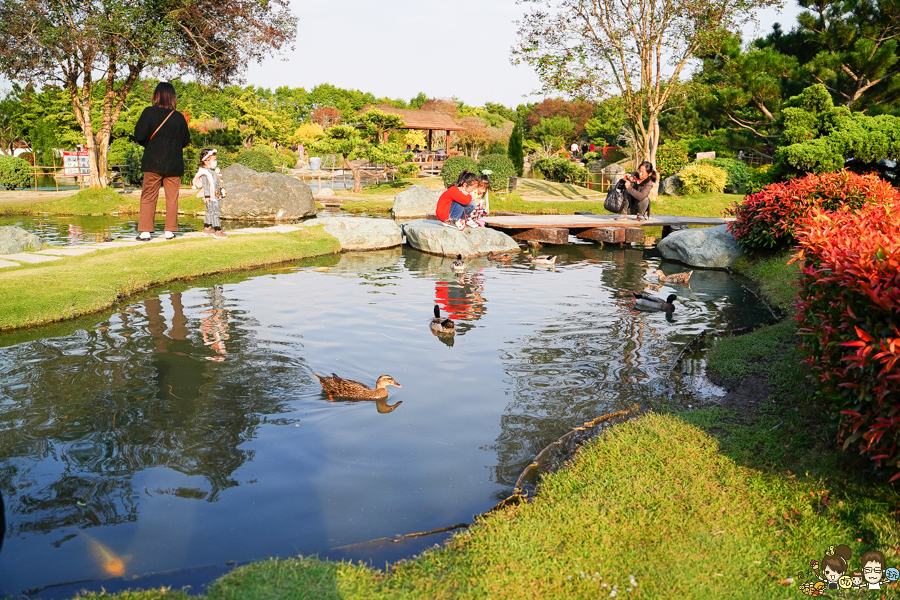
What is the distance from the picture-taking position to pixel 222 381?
6.82m

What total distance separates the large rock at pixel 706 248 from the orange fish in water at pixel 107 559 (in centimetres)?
1350

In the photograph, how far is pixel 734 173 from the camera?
2931 cm

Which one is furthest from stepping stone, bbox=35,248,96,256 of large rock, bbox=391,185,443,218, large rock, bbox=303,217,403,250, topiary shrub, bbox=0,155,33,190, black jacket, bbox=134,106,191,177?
topiary shrub, bbox=0,155,33,190

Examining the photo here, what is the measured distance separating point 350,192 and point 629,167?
15.9 m

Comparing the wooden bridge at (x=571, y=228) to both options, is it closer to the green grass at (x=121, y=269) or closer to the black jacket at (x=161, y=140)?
the green grass at (x=121, y=269)

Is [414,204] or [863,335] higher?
[414,204]

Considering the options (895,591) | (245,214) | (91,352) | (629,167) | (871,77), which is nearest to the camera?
(895,591)

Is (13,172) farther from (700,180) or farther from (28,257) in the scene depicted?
(700,180)

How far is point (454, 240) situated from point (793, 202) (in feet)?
24.0

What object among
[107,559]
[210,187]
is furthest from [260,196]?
[107,559]

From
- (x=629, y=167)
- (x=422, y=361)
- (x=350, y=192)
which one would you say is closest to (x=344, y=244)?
(x=422, y=361)

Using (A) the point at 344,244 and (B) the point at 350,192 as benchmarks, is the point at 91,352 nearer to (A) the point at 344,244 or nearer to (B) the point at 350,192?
(A) the point at 344,244
